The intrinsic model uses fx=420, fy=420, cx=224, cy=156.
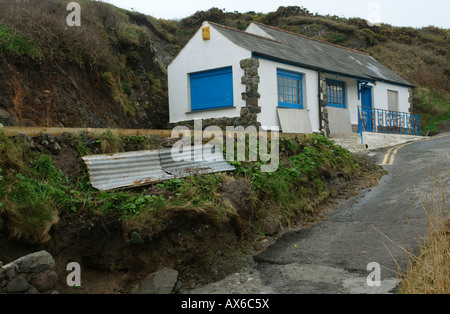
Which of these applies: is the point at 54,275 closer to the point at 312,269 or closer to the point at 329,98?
the point at 312,269

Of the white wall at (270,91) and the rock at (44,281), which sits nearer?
the rock at (44,281)

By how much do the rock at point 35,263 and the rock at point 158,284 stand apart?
129 centimetres

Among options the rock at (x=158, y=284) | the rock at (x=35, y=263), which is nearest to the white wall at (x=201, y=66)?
the rock at (x=158, y=284)

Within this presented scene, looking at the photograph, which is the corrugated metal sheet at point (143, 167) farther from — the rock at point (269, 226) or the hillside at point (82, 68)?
the hillside at point (82, 68)

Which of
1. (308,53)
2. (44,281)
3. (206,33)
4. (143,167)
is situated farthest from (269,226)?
(308,53)

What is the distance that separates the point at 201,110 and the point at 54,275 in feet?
36.4

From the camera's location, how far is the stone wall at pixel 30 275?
16.1ft

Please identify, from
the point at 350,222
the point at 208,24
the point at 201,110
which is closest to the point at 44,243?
the point at 350,222

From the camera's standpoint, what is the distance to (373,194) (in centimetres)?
1066

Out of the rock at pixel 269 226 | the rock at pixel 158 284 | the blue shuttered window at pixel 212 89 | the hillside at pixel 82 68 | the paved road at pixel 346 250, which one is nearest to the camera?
the rock at pixel 158 284

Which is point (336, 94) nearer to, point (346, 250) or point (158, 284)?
point (346, 250)

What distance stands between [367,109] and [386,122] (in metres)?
1.50

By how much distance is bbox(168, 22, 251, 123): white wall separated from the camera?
48.7ft

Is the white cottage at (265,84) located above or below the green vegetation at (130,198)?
above
